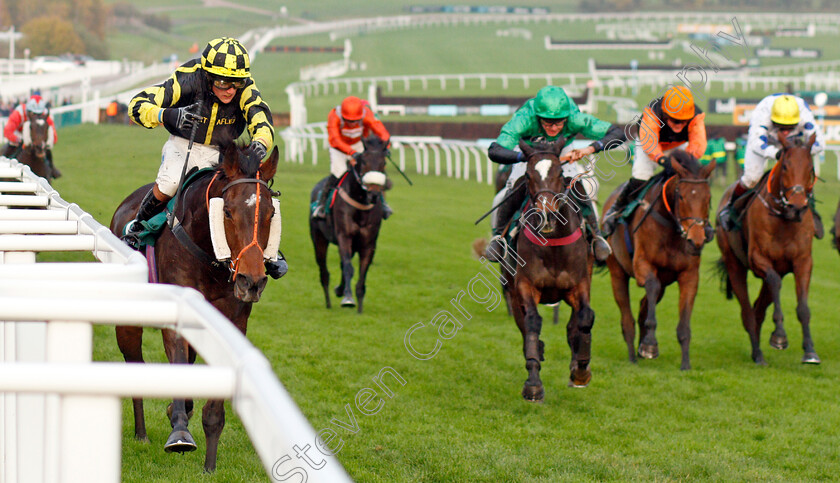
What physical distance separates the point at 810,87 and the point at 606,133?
3151 centimetres

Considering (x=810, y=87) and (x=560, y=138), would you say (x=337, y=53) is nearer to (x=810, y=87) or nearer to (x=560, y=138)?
(x=810, y=87)

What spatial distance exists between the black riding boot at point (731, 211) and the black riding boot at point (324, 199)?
3.72 m

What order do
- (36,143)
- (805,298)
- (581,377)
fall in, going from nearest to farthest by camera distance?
(581,377), (805,298), (36,143)

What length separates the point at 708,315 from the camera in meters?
10.6

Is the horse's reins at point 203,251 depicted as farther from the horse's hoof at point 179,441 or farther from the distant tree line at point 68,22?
the distant tree line at point 68,22

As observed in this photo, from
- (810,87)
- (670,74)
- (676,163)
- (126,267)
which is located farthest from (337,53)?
(126,267)

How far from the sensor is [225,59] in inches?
197

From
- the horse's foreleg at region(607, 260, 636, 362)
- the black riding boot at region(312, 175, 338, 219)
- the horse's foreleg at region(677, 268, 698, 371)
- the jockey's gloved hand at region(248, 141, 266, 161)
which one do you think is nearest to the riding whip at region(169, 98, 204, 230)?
the jockey's gloved hand at region(248, 141, 266, 161)

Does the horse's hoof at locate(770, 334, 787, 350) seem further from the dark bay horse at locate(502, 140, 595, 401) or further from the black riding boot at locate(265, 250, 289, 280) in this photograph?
the black riding boot at locate(265, 250, 289, 280)

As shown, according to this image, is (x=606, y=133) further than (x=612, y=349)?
No

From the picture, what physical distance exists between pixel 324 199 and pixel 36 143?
5398mm

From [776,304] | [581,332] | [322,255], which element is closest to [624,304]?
[776,304]

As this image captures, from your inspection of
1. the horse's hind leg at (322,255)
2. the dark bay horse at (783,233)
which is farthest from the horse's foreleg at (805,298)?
the horse's hind leg at (322,255)

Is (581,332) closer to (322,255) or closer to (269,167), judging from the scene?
(269,167)
